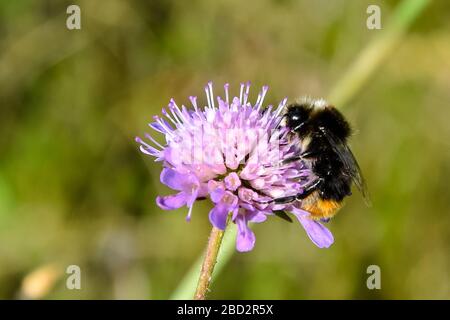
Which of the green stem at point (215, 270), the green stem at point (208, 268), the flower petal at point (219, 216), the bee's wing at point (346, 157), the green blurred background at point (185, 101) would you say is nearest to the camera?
the flower petal at point (219, 216)

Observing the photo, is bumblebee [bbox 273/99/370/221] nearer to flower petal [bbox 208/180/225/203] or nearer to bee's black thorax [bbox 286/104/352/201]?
bee's black thorax [bbox 286/104/352/201]

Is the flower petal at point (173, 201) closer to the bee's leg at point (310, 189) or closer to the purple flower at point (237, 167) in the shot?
the purple flower at point (237, 167)

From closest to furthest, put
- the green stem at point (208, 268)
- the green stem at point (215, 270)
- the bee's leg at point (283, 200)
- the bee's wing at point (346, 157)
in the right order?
1. the green stem at point (208, 268)
2. the bee's leg at point (283, 200)
3. the bee's wing at point (346, 157)
4. the green stem at point (215, 270)

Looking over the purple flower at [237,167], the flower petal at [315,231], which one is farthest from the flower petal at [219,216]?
the flower petal at [315,231]

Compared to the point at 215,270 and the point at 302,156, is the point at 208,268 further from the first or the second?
the point at 215,270

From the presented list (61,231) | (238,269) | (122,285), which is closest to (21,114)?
(61,231)

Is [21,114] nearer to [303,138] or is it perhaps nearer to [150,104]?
[150,104]
